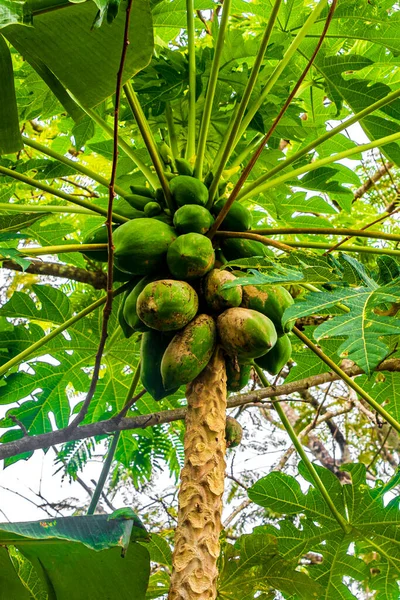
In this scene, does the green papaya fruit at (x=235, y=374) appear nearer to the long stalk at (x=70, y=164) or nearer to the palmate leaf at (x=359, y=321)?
the palmate leaf at (x=359, y=321)

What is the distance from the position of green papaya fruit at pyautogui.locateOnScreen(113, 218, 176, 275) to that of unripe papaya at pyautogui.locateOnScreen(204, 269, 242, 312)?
0.48ft

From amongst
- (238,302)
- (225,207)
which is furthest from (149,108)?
(238,302)

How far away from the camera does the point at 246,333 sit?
1.54 meters

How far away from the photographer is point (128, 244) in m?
1.67

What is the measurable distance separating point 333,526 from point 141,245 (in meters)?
1.15

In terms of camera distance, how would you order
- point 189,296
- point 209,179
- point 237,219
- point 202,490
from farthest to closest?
1. point 209,179
2. point 237,219
3. point 189,296
4. point 202,490

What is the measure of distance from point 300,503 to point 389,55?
1.59 m

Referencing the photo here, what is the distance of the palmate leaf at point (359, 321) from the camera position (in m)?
1.23

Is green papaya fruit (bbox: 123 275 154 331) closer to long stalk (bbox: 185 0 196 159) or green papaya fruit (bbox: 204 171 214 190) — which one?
green papaya fruit (bbox: 204 171 214 190)

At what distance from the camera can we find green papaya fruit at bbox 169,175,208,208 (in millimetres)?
1790

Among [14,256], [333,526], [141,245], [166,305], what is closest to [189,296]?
[166,305]

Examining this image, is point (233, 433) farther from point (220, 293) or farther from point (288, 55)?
point (288, 55)

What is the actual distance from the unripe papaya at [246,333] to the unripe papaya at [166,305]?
9 cm

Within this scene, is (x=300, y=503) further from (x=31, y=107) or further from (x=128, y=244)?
(x=31, y=107)
